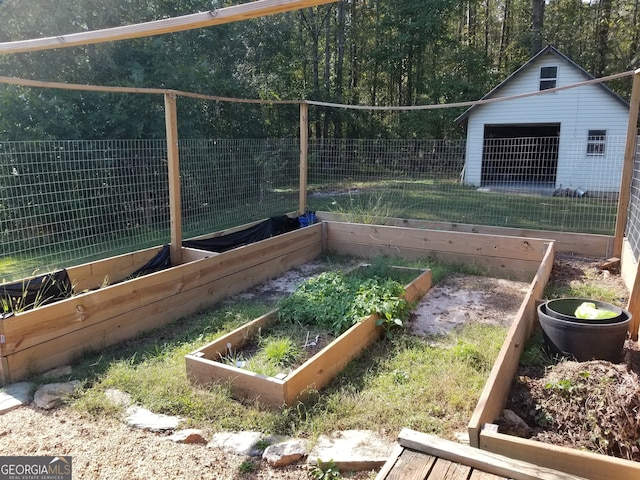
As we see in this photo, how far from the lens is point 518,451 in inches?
75.0

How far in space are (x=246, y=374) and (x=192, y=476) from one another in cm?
67

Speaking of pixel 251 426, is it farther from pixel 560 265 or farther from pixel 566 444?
pixel 560 265

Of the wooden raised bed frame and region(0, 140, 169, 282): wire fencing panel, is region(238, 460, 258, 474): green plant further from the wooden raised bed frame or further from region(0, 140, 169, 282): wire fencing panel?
region(0, 140, 169, 282): wire fencing panel

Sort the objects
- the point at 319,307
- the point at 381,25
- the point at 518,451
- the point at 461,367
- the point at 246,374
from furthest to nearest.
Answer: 1. the point at 381,25
2. the point at 319,307
3. the point at 461,367
4. the point at 246,374
5. the point at 518,451

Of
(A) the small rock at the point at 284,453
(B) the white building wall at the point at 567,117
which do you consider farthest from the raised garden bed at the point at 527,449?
(B) the white building wall at the point at 567,117

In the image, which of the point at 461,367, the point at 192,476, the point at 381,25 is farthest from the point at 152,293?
the point at 381,25

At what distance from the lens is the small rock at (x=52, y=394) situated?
2.68m

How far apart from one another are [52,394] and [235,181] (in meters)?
3.92

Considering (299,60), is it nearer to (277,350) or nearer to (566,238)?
(566,238)

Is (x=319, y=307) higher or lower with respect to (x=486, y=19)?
lower

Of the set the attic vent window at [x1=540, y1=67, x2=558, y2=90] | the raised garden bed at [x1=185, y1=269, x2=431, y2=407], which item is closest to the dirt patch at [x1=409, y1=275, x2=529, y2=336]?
the raised garden bed at [x1=185, y1=269, x2=431, y2=407]

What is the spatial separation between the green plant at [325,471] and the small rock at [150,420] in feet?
2.69

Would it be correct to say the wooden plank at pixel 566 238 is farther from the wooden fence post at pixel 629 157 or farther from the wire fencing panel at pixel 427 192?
the wire fencing panel at pixel 427 192

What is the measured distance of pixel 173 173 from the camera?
4645 mm
